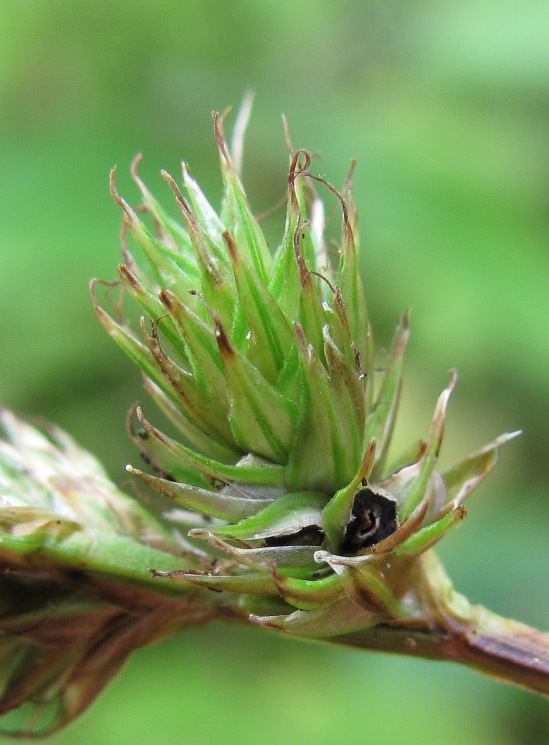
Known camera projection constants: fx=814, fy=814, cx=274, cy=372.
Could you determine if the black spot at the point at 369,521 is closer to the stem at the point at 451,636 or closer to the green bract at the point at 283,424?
the green bract at the point at 283,424

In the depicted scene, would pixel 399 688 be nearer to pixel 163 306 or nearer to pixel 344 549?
pixel 344 549

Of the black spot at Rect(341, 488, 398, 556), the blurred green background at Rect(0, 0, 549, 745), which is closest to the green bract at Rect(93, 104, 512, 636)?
the black spot at Rect(341, 488, 398, 556)

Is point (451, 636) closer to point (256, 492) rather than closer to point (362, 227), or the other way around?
point (256, 492)

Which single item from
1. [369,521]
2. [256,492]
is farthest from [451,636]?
[256,492]

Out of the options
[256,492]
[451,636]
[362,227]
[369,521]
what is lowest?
[451,636]

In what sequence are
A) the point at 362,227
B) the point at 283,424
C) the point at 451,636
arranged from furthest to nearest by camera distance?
the point at 362,227
the point at 451,636
the point at 283,424

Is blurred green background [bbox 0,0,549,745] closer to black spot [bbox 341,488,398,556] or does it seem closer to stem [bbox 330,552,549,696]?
stem [bbox 330,552,549,696]
